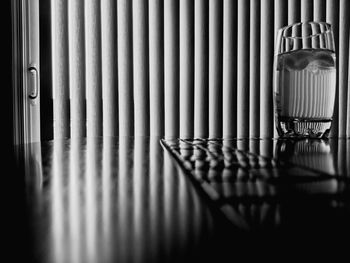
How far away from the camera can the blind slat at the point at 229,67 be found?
1991mm

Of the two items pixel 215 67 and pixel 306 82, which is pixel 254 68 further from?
pixel 306 82

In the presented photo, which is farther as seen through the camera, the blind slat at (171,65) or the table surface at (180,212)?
the blind slat at (171,65)

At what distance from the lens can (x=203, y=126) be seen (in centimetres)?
198

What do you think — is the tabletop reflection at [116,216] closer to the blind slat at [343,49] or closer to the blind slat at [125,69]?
the blind slat at [125,69]

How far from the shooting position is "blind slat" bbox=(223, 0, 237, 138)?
1991 millimetres

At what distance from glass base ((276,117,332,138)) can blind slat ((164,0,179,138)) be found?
112cm

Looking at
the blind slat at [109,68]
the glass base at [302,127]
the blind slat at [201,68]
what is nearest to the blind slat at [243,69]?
the blind slat at [201,68]

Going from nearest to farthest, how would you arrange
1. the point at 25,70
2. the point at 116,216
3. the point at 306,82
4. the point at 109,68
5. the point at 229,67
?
the point at 116,216 < the point at 306,82 < the point at 25,70 < the point at 109,68 < the point at 229,67

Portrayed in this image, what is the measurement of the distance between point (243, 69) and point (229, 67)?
0.07 meters

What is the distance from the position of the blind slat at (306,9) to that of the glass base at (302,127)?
1.38m

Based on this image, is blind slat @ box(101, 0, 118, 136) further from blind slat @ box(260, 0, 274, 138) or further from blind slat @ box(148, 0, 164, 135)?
blind slat @ box(260, 0, 274, 138)

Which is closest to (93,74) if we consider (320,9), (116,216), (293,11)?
(293,11)

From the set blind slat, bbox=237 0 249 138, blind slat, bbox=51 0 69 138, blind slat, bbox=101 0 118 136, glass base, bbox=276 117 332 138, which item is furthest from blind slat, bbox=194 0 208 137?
glass base, bbox=276 117 332 138

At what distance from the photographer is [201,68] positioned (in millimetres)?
1976
